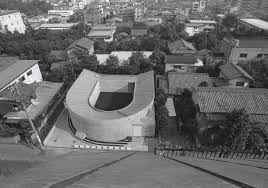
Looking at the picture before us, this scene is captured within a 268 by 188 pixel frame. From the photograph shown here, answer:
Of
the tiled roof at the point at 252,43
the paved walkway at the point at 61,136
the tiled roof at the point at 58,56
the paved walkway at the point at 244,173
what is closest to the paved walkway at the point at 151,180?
the paved walkway at the point at 244,173

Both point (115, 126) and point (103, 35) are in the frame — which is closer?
point (115, 126)

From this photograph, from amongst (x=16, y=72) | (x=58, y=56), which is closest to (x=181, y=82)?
(x=16, y=72)

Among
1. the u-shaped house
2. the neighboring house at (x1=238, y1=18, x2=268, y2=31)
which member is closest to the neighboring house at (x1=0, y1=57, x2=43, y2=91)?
the u-shaped house

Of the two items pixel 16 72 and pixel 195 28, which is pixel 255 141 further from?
pixel 195 28

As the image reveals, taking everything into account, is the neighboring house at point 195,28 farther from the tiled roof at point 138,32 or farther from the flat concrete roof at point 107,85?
the flat concrete roof at point 107,85

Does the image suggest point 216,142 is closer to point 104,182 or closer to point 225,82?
point 225,82

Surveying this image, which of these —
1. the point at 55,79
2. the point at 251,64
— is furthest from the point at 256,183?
the point at 251,64

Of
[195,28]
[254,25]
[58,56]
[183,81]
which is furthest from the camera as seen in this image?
[195,28]

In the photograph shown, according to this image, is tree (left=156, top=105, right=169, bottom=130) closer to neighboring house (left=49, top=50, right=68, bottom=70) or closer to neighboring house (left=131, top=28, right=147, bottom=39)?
neighboring house (left=49, top=50, right=68, bottom=70)
